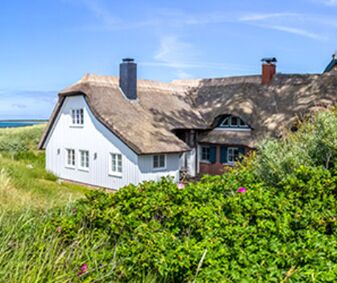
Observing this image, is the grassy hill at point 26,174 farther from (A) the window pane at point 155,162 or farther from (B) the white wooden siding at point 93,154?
(A) the window pane at point 155,162

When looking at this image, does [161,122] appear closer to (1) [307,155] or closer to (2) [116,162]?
(2) [116,162]

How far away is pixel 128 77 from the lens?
22.2 meters

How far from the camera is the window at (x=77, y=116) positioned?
73.0 feet

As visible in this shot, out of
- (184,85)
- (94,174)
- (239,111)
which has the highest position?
(184,85)

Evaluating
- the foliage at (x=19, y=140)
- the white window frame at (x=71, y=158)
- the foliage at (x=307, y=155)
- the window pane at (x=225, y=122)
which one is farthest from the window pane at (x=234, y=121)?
the foliage at (x=19, y=140)

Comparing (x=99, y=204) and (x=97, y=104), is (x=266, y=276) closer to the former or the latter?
(x=99, y=204)

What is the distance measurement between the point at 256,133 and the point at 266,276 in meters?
18.4

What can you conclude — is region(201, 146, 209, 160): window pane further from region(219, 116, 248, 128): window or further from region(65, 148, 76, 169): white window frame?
region(65, 148, 76, 169): white window frame

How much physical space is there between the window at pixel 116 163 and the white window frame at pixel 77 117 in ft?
10.6

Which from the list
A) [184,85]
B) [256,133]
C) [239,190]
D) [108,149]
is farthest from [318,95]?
[239,190]

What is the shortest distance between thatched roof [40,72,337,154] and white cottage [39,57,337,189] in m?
0.05

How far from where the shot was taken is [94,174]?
21141mm

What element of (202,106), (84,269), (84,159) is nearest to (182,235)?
(84,269)

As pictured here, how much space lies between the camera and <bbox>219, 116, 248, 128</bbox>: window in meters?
22.2
